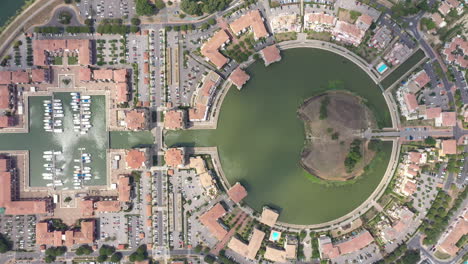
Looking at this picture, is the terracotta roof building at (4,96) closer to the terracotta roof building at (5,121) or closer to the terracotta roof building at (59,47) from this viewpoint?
the terracotta roof building at (5,121)

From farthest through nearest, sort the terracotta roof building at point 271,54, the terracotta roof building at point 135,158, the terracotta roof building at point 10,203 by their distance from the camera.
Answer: the terracotta roof building at point 271,54, the terracotta roof building at point 10,203, the terracotta roof building at point 135,158

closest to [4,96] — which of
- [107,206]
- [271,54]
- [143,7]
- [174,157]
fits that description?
[107,206]

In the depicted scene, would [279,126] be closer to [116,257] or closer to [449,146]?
[449,146]

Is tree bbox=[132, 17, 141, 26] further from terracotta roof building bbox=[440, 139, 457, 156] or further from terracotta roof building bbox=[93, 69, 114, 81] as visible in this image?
terracotta roof building bbox=[440, 139, 457, 156]

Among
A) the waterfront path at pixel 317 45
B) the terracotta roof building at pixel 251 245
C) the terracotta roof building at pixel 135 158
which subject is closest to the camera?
the terracotta roof building at pixel 135 158

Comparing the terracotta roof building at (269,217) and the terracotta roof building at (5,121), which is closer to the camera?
the terracotta roof building at (5,121)

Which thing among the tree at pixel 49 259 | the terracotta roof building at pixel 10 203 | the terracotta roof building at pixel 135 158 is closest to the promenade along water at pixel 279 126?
the terracotta roof building at pixel 135 158

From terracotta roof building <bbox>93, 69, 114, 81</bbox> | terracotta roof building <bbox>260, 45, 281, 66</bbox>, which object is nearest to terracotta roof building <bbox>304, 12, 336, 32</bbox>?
terracotta roof building <bbox>260, 45, 281, 66</bbox>
